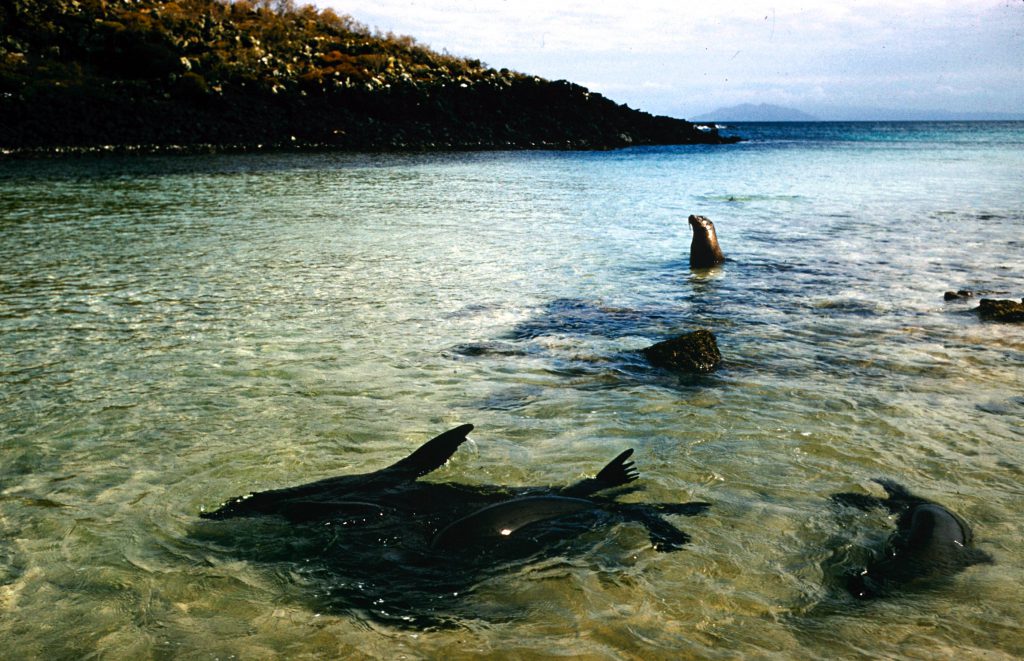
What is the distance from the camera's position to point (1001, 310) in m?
7.97

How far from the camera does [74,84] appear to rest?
1395 inches

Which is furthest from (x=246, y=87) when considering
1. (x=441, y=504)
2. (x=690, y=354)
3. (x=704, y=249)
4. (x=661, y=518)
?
(x=661, y=518)

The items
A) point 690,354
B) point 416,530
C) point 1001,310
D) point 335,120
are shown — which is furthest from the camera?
point 335,120

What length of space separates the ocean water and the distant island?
83.2 ft

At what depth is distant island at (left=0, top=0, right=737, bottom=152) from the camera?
3491 cm

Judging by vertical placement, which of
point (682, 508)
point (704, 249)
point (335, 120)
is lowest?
point (682, 508)

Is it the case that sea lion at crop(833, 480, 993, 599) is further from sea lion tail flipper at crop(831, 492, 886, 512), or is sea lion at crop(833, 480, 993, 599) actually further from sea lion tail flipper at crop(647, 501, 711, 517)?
sea lion tail flipper at crop(647, 501, 711, 517)

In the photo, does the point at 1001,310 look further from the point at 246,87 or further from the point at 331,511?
the point at 246,87

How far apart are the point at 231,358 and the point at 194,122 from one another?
3488 cm

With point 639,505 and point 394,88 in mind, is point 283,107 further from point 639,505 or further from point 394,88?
point 639,505

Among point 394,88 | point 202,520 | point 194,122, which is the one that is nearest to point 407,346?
point 202,520

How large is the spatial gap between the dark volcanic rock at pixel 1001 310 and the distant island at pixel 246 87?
3490 cm

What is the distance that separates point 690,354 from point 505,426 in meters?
2.03

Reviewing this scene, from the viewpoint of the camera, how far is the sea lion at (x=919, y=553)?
3410mm
